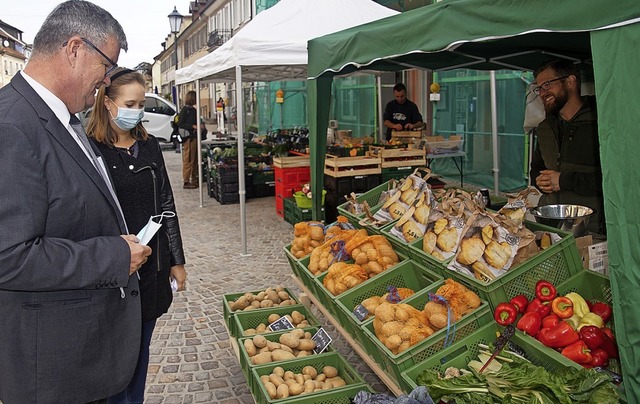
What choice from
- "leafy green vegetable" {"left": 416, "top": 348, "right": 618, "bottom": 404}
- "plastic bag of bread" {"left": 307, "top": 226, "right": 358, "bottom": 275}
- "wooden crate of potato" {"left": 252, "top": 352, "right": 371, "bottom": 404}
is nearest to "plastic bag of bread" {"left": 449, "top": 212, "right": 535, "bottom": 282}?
"leafy green vegetable" {"left": 416, "top": 348, "right": 618, "bottom": 404}

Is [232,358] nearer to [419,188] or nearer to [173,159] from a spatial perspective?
[419,188]

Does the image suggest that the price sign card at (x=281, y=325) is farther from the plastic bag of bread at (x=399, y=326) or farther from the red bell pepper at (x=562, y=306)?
the red bell pepper at (x=562, y=306)

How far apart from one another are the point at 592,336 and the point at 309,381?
151 centimetres

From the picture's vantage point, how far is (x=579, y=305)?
3.06 metres

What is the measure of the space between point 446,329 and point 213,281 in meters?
4.09

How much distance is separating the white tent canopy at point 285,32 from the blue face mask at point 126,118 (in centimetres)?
447

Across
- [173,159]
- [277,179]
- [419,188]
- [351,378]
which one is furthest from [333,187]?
[173,159]

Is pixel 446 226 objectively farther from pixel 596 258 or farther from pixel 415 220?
pixel 596 258

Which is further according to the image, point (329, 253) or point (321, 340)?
point (329, 253)

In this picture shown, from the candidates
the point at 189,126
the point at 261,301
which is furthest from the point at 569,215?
the point at 189,126

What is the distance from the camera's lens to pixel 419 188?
14.4ft

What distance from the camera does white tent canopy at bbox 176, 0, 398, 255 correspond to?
7.35m

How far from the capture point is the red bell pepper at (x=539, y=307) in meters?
3.01

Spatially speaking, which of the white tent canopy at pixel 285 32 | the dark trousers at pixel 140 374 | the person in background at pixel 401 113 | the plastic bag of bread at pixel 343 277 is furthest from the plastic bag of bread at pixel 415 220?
the person in background at pixel 401 113
